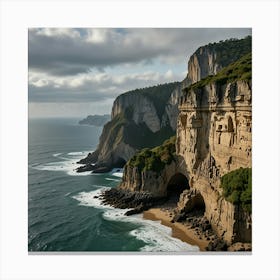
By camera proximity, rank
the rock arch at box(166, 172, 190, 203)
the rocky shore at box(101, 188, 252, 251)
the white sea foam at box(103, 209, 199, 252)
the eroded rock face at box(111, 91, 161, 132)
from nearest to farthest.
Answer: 1. the rocky shore at box(101, 188, 252, 251)
2. the white sea foam at box(103, 209, 199, 252)
3. the rock arch at box(166, 172, 190, 203)
4. the eroded rock face at box(111, 91, 161, 132)

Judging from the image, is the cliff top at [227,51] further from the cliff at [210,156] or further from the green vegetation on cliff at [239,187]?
the green vegetation on cliff at [239,187]

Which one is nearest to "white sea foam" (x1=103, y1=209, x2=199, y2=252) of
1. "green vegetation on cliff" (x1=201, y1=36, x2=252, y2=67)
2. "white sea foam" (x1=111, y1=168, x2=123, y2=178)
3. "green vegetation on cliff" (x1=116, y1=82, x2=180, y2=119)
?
"white sea foam" (x1=111, y1=168, x2=123, y2=178)

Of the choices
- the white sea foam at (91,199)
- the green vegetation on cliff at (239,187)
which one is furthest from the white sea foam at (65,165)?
the green vegetation on cliff at (239,187)

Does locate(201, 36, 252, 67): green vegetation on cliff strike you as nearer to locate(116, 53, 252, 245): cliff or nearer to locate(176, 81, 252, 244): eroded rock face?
locate(116, 53, 252, 245): cliff

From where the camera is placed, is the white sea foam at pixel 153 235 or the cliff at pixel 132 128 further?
the cliff at pixel 132 128

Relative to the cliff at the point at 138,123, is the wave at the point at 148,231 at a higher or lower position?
lower

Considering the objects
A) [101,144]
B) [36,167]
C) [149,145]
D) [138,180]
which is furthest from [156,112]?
[138,180]
